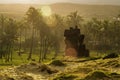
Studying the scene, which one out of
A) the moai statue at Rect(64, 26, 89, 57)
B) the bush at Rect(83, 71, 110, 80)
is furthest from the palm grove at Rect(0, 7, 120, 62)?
the bush at Rect(83, 71, 110, 80)

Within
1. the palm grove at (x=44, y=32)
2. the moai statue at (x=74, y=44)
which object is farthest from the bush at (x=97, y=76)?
the palm grove at (x=44, y=32)

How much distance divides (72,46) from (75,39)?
177cm

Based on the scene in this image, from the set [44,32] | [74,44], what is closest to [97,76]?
[74,44]

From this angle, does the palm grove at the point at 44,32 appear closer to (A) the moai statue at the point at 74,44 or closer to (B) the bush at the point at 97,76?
(A) the moai statue at the point at 74,44

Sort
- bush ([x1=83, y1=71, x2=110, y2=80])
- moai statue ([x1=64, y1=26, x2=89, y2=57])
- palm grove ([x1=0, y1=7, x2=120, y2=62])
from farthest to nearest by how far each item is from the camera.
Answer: palm grove ([x1=0, y1=7, x2=120, y2=62]) → moai statue ([x1=64, y1=26, x2=89, y2=57]) → bush ([x1=83, y1=71, x2=110, y2=80])

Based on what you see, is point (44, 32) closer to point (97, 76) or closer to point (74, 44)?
point (74, 44)

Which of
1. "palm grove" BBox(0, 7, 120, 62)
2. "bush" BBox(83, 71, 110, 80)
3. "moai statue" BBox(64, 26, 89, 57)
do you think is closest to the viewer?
"bush" BBox(83, 71, 110, 80)

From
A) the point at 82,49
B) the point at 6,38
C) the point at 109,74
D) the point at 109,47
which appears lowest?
the point at 109,47

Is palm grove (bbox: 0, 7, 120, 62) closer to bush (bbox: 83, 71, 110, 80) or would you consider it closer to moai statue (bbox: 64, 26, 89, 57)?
moai statue (bbox: 64, 26, 89, 57)

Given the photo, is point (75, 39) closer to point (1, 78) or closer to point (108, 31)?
point (1, 78)

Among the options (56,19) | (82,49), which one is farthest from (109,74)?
(56,19)

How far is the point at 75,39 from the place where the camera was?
63906 millimetres

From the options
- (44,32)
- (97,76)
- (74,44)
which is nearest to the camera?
(97,76)

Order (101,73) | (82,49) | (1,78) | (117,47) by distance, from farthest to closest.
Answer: (117,47) → (82,49) → (101,73) → (1,78)
